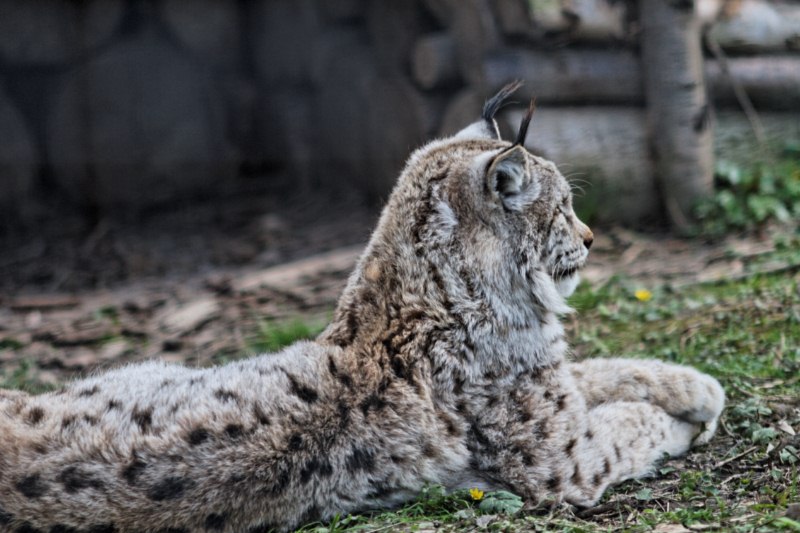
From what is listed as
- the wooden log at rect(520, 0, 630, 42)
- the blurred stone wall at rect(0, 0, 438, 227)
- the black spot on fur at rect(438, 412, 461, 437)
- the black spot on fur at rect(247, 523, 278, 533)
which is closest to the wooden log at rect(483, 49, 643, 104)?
the wooden log at rect(520, 0, 630, 42)

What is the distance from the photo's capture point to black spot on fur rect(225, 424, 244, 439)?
3.06 metres

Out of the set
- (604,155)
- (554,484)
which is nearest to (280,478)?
(554,484)

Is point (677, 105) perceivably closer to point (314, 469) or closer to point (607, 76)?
point (607, 76)

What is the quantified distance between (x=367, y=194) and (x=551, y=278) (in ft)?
15.4

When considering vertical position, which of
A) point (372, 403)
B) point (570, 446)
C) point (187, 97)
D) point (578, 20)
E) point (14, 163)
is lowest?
point (570, 446)

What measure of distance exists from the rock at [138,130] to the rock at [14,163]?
0.61 feet

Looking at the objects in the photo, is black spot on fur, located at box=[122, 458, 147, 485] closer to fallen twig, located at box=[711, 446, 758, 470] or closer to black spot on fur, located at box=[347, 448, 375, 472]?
black spot on fur, located at box=[347, 448, 375, 472]

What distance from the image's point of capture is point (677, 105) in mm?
6395

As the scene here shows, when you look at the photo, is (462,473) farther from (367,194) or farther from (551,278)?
(367,194)

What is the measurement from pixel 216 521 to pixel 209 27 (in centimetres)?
602

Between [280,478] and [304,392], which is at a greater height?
[304,392]

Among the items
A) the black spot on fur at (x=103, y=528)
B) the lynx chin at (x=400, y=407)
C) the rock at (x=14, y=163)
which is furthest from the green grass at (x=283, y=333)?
the rock at (x=14, y=163)

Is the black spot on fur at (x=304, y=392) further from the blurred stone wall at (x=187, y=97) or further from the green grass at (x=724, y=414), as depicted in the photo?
the blurred stone wall at (x=187, y=97)

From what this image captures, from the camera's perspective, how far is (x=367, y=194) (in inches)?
324
